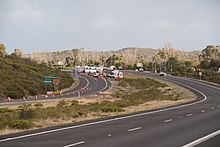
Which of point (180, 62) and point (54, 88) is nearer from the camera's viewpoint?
point (54, 88)

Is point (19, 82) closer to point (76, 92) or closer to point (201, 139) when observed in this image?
point (76, 92)

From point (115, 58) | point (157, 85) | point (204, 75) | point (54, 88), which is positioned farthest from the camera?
point (115, 58)

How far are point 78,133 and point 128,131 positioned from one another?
2144mm

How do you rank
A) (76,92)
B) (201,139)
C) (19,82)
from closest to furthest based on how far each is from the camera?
(201,139) < (19,82) < (76,92)

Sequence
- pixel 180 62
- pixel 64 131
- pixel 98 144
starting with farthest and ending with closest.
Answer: pixel 180 62, pixel 64 131, pixel 98 144

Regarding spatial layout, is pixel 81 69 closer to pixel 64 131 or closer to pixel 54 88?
pixel 54 88

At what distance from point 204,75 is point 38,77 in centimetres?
4744

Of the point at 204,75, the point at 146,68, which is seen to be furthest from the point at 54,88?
the point at 146,68

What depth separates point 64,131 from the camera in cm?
1519

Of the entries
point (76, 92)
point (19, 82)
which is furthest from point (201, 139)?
point (76, 92)

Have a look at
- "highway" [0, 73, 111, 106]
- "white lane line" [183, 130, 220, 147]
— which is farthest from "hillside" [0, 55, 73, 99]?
"white lane line" [183, 130, 220, 147]

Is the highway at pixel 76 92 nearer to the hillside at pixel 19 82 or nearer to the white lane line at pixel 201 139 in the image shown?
the hillside at pixel 19 82

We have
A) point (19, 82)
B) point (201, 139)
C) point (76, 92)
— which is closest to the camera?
point (201, 139)

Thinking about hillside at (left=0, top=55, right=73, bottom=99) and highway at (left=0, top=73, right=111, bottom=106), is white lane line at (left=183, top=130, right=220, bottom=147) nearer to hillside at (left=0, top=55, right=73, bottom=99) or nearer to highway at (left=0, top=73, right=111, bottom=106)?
highway at (left=0, top=73, right=111, bottom=106)
